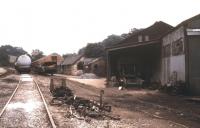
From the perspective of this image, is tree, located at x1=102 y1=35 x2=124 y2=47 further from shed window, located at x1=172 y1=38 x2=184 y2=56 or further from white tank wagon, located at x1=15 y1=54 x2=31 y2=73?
shed window, located at x1=172 y1=38 x2=184 y2=56

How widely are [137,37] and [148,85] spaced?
987 inches

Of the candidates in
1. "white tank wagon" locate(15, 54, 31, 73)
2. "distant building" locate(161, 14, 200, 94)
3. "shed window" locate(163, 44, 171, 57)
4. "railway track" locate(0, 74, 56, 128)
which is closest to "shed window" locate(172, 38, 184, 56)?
"distant building" locate(161, 14, 200, 94)

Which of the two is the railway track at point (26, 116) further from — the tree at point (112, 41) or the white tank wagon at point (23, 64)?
the tree at point (112, 41)

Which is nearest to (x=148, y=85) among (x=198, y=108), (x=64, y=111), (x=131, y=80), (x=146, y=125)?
(x=131, y=80)

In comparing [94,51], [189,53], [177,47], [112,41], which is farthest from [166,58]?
[112,41]

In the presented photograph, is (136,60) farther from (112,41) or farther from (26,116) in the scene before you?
(112,41)

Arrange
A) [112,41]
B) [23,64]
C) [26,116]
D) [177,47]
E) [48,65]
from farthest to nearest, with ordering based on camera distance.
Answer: [112,41] < [23,64] < [48,65] < [177,47] < [26,116]

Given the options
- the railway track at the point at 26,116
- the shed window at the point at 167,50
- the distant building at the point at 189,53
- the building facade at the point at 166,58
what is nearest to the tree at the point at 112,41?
the building facade at the point at 166,58

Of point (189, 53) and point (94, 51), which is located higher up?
point (94, 51)

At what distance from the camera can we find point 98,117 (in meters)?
16.3

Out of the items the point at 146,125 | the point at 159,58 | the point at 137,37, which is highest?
the point at 137,37

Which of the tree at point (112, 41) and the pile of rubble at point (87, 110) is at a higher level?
the tree at point (112, 41)

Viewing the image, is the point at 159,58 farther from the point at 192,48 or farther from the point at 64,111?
the point at 64,111

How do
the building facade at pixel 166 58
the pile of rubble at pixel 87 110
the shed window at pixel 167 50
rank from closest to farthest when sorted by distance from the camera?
the pile of rubble at pixel 87 110, the building facade at pixel 166 58, the shed window at pixel 167 50
